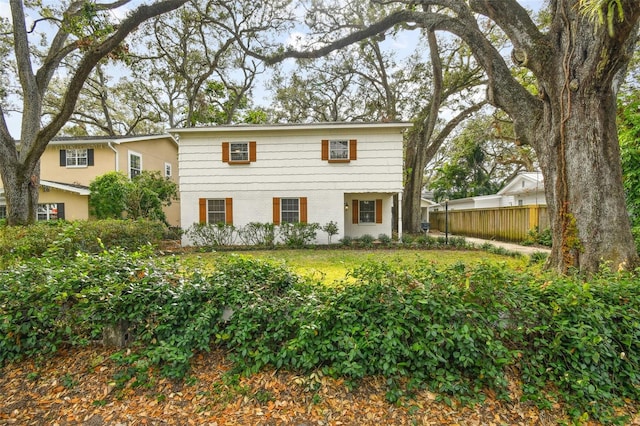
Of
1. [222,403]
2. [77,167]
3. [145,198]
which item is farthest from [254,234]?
[77,167]

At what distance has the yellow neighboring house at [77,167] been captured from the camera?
42.2 feet

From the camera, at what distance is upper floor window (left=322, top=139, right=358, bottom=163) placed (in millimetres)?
11008

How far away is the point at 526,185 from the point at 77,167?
84.8 ft

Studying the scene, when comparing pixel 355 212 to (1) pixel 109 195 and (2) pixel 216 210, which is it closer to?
(2) pixel 216 210

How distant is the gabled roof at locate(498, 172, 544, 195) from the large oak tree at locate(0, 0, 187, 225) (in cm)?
1901

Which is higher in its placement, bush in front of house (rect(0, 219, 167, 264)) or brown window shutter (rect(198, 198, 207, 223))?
brown window shutter (rect(198, 198, 207, 223))

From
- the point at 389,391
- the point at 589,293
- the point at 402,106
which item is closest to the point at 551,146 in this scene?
the point at 589,293

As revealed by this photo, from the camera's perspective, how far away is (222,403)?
2.37 meters

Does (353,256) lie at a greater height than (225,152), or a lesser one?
lesser

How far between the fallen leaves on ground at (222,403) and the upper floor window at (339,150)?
364 inches

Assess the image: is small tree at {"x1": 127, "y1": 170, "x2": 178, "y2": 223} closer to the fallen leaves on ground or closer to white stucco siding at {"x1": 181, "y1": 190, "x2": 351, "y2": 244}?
A: white stucco siding at {"x1": 181, "y1": 190, "x2": 351, "y2": 244}

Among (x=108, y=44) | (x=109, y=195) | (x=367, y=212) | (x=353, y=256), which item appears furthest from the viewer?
(x=367, y=212)

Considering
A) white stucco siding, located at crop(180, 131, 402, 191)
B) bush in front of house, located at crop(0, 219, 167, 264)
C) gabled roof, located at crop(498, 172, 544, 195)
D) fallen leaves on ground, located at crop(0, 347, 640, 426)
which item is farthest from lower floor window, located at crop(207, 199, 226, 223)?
gabled roof, located at crop(498, 172, 544, 195)

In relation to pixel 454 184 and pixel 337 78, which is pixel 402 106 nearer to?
pixel 337 78
